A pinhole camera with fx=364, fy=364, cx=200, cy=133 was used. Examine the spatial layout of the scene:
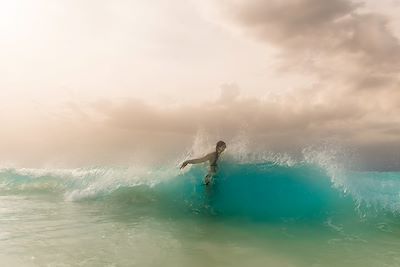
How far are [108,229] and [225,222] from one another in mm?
2939

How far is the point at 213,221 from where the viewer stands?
9.31 meters

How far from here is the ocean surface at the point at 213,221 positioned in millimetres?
6211

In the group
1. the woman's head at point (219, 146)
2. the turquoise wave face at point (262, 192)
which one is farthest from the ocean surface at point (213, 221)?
the woman's head at point (219, 146)

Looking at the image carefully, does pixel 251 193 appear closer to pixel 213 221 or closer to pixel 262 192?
pixel 262 192

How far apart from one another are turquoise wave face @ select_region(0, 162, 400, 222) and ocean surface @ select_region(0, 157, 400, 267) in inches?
1.3

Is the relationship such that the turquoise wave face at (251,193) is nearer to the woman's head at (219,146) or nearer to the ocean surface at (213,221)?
the ocean surface at (213,221)

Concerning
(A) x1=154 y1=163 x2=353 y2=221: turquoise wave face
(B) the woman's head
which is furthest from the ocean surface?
(B) the woman's head

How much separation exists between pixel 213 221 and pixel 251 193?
282 centimetres

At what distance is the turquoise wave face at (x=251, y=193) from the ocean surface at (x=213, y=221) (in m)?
0.03

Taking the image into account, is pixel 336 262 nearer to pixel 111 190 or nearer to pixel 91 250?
pixel 91 250

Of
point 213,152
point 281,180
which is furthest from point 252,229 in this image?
point 281,180

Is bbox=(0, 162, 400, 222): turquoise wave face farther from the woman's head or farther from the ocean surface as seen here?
the woman's head

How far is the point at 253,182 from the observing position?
12.3 metres

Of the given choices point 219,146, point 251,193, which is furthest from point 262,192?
point 219,146
